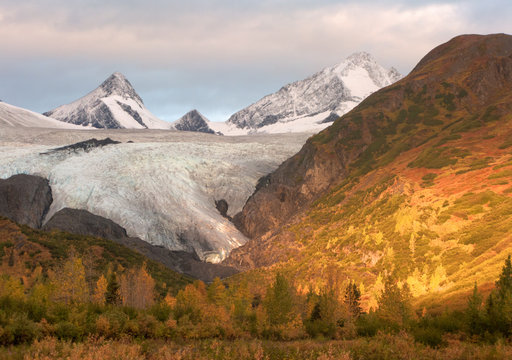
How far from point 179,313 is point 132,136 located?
141265 millimetres

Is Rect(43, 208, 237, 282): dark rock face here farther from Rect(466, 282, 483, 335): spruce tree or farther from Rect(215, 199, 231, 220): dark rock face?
Rect(466, 282, 483, 335): spruce tree

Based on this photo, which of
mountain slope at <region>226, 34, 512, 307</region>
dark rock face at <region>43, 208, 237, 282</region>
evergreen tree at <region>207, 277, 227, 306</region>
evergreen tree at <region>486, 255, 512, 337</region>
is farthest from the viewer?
dark rock face at <region>43, 208, 237, 282</region>

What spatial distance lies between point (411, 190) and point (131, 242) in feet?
167

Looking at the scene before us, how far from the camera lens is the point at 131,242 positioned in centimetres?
8700

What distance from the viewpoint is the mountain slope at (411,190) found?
47062 mm

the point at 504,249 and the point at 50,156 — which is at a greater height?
the point at 50,156

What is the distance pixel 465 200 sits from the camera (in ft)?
174

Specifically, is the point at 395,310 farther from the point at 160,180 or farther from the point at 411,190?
the point at 160,180

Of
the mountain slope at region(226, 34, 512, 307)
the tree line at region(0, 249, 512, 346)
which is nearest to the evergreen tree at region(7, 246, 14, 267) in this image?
the tree line at region(0, 249, 512, 346)

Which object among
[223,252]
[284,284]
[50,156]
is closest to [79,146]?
[50,156]

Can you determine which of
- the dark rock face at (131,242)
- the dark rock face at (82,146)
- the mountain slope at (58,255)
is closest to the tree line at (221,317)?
the mountain slope at (58,255)

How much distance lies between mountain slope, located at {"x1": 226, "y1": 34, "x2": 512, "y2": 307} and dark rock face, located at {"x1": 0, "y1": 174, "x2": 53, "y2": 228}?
4478cm

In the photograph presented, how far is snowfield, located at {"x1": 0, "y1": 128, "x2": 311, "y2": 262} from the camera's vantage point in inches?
3925

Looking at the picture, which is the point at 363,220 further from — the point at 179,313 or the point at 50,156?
the point at 50,156
